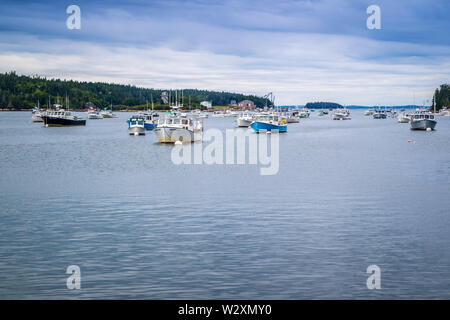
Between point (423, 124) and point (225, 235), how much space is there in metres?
118

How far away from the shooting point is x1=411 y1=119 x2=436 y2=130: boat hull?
420 feet

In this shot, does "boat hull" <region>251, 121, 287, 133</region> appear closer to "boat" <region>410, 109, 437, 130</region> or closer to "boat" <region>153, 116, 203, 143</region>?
"boat" <region>410, 109, 437, 130</region>

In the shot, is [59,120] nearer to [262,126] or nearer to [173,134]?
[262,126]

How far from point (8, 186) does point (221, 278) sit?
2657cm

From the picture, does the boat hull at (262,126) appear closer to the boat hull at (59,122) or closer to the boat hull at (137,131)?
the boat hull at (137,131)

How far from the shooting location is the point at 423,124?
130375 mm

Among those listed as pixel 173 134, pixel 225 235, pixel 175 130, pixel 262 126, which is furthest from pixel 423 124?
pixel 225 235

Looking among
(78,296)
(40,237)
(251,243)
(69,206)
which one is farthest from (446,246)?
(69,206)

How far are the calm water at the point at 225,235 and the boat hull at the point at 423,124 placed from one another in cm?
8861

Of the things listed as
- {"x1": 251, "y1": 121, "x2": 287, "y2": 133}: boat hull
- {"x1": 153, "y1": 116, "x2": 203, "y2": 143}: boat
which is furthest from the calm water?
{"x1": 251, "y1": 121, "x2": 287, "y2": 133}: boat hull

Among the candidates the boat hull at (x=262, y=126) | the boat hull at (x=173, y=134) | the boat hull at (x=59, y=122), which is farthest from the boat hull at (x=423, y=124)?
the boat hull at (x=59, y=122)

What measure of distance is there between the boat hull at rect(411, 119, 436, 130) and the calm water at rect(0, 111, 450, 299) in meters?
88.6
